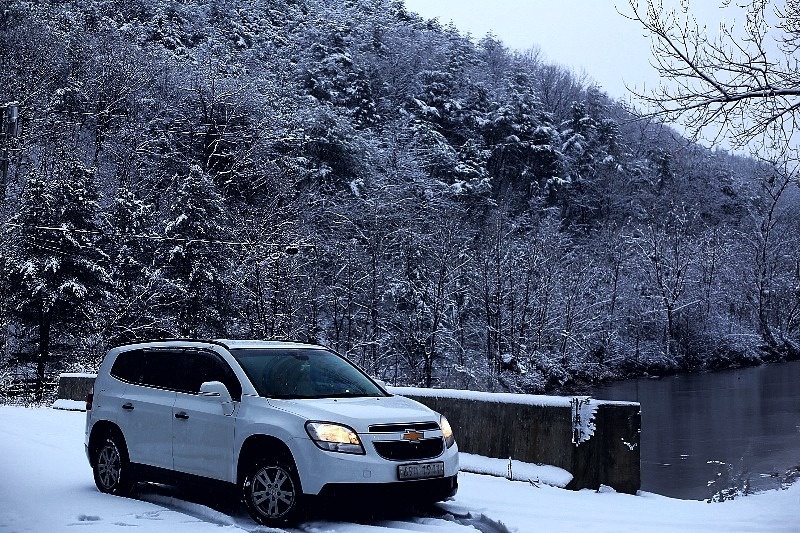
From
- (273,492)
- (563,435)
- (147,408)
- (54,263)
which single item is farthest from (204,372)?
(54,263)

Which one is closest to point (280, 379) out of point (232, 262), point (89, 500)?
point (89, 500)

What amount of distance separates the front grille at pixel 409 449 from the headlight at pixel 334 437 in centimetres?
19

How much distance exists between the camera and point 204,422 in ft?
30.7

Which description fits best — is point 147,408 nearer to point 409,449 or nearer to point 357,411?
point 357,411

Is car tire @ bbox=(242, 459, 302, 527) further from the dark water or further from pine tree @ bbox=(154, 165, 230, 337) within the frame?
pine tree @ bbox=(154, 165, 230, 337)

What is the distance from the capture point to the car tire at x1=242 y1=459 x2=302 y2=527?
27.8 feet

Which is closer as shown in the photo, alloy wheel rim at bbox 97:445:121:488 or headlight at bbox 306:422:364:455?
headlight at bbox 306:422:364:455

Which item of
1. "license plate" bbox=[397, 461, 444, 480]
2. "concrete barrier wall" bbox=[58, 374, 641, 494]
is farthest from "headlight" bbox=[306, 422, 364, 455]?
"concrete barrier wall" bbox=[58, 374, 641, 494]

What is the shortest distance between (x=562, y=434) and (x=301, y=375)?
3805 mm

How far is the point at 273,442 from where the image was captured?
8.66 metres

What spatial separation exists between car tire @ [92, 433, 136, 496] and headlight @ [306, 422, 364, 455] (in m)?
2.92

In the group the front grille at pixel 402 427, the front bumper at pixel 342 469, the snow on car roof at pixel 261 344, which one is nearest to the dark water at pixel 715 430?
the front grille at pixel 402 427

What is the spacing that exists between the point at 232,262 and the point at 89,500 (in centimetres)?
3553

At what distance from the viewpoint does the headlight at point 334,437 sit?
27.4ft
